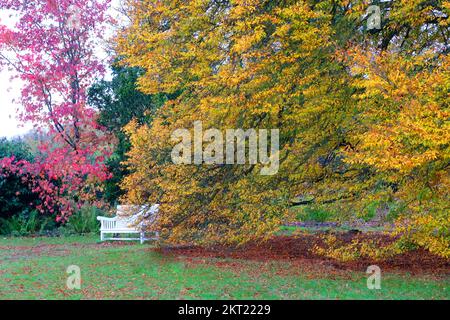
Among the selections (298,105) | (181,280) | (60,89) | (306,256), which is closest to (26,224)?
(60,89)

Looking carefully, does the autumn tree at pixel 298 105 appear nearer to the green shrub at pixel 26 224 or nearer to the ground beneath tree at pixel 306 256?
the ground beneath tree at pixel 306 256

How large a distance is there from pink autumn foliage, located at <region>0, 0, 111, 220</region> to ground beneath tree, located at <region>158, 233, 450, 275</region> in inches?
200

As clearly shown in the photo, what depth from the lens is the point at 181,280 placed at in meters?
8.51

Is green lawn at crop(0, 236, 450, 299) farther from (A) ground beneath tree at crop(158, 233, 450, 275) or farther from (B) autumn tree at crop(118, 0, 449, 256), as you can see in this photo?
(B) autumn tree at crop(118, 0, 449, 256)

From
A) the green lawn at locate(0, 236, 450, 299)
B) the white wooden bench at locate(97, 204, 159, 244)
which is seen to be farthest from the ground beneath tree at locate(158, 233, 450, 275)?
the white wooden bench at locate(97, 204, 159, 244)

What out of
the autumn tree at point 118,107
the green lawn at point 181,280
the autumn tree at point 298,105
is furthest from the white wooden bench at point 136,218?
the autumn tree at point 118,107

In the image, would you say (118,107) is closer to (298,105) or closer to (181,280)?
(298,105)

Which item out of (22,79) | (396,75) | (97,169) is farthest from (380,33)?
(22,79)

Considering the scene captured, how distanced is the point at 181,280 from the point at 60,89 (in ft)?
31.7

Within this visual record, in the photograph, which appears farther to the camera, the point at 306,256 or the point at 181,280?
the point at 306,256

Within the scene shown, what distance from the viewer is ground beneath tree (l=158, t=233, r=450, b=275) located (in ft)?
32.3

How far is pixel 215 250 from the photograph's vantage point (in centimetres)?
1256
